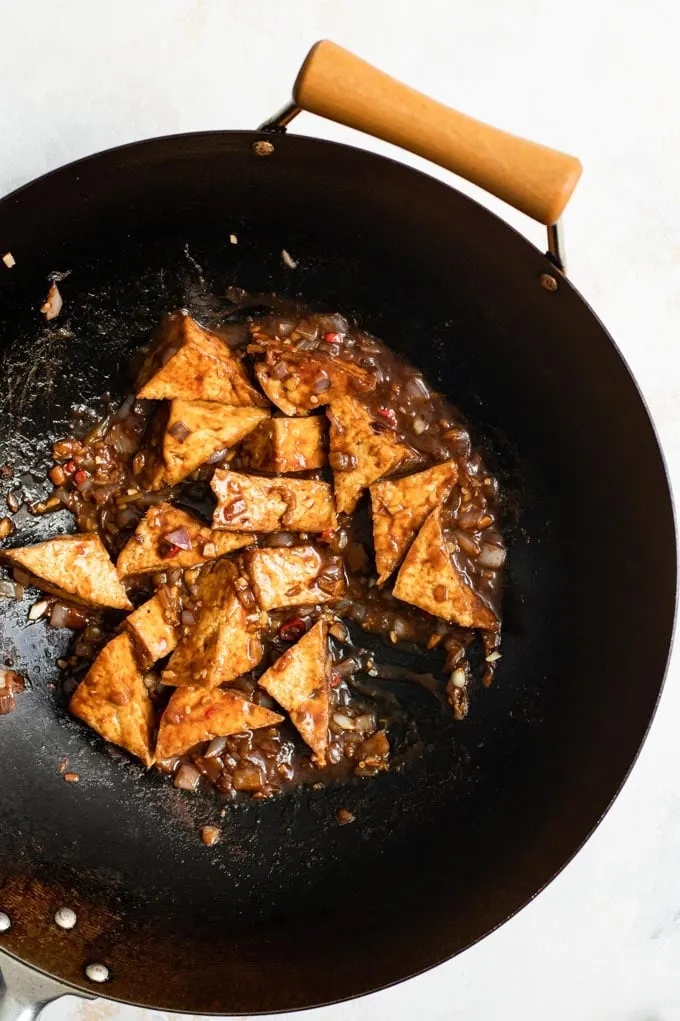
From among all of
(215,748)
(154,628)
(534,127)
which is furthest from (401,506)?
(534,127)

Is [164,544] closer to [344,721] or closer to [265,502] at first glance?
[265,502]

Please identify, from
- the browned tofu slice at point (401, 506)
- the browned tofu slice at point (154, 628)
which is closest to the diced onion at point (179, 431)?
the browned tofu slice at point (154, 628)

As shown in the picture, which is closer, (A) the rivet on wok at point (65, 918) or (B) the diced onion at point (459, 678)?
(A) the rivet on wok at point (65, 918)

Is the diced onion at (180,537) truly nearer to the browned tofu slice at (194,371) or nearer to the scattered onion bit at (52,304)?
the browned tofu slice at (194,371)

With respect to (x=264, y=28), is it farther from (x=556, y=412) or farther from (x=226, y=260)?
(x=556, y=412)

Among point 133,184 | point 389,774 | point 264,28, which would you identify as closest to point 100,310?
point 133,184

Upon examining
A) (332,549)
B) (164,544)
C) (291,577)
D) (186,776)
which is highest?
(332,549)

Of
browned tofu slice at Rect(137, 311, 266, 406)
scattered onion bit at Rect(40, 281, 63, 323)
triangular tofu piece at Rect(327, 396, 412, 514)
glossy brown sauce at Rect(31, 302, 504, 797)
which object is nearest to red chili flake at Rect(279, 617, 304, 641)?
glossy brown sauce at Rect(31, 302, 504, 797)
